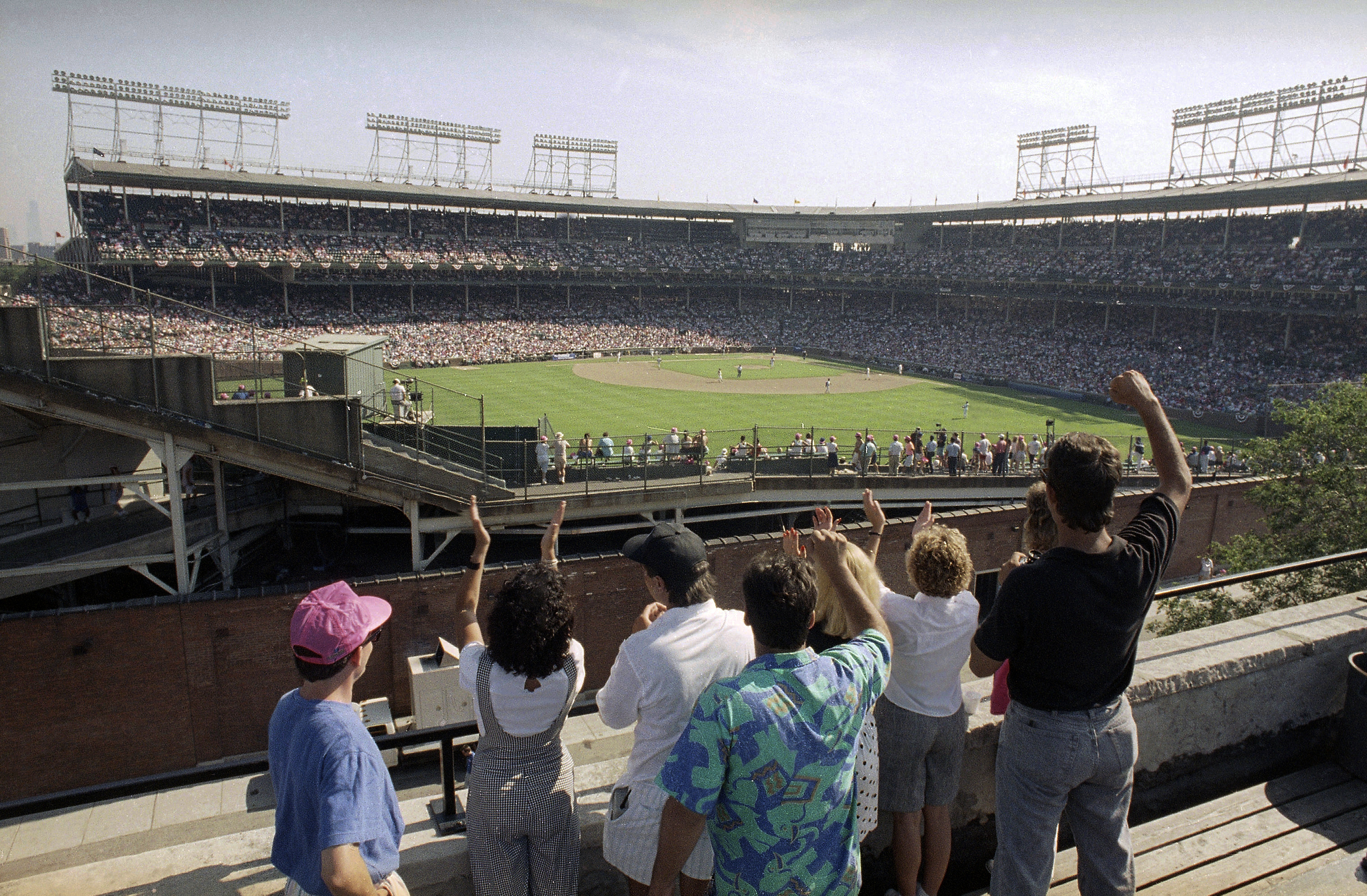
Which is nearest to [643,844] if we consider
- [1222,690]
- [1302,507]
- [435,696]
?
[1222,690]

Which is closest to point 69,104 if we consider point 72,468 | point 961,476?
point 72,468

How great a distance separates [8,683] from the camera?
13000 mm

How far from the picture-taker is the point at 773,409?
37969 millimetres

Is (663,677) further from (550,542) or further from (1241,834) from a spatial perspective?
(1241,834)

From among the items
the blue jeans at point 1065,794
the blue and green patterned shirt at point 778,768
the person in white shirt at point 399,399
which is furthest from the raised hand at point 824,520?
the person in white shirt at point 399,399

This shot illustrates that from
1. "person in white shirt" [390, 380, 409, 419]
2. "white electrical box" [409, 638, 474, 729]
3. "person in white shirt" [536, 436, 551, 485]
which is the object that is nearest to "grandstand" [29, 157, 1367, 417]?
"person in white shirt" [390, 380, 409, 419]

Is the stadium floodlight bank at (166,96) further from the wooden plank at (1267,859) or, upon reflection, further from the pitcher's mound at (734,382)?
the wooden plank at (1267,859)

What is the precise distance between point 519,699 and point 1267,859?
12.1 feet

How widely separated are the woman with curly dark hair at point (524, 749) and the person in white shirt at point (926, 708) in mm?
1461

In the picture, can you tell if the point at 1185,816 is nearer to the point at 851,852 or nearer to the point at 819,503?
the point at 851,852

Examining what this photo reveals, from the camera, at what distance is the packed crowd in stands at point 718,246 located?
1932 inches

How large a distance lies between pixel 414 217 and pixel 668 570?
68.5 m

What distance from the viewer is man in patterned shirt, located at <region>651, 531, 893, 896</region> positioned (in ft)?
8.46

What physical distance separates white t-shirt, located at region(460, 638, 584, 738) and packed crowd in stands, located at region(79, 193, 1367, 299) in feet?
172
